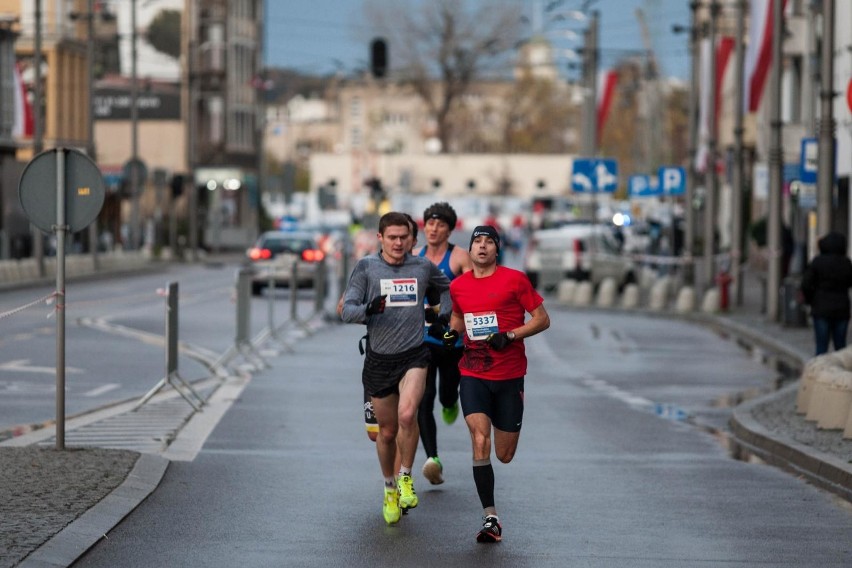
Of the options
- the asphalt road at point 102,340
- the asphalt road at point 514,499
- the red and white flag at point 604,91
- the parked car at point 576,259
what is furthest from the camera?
the red and white flag at point 604,91

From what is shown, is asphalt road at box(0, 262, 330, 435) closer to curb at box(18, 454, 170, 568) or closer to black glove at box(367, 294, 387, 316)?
curb at box(18, 454, 170, 568)

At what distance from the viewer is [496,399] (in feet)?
37.6

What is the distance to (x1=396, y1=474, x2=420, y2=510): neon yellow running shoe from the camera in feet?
38.4

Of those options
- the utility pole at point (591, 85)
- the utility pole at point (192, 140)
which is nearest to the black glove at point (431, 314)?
the utility pole at point (591, 85)

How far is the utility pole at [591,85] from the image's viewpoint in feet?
193

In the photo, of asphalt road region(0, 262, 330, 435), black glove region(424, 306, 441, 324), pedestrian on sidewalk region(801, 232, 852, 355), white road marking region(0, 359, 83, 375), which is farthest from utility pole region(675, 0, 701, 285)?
black glove region(424, 306, 441, 324)

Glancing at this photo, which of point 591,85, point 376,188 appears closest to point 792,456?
point 376,188

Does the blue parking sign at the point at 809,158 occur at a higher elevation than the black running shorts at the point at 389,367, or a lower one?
higher

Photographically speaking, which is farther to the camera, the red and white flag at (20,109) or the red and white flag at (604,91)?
the red and white flag at (20,109)

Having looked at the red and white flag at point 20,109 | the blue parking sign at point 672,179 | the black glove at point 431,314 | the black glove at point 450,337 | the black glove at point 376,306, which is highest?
the red and white flag at point 20,109

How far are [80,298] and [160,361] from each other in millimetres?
19320

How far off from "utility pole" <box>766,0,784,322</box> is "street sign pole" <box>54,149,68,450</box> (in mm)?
22118

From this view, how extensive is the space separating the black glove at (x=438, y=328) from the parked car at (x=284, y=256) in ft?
110

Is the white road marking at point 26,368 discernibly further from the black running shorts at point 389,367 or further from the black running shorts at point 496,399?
the black running shorts at point 496,399
